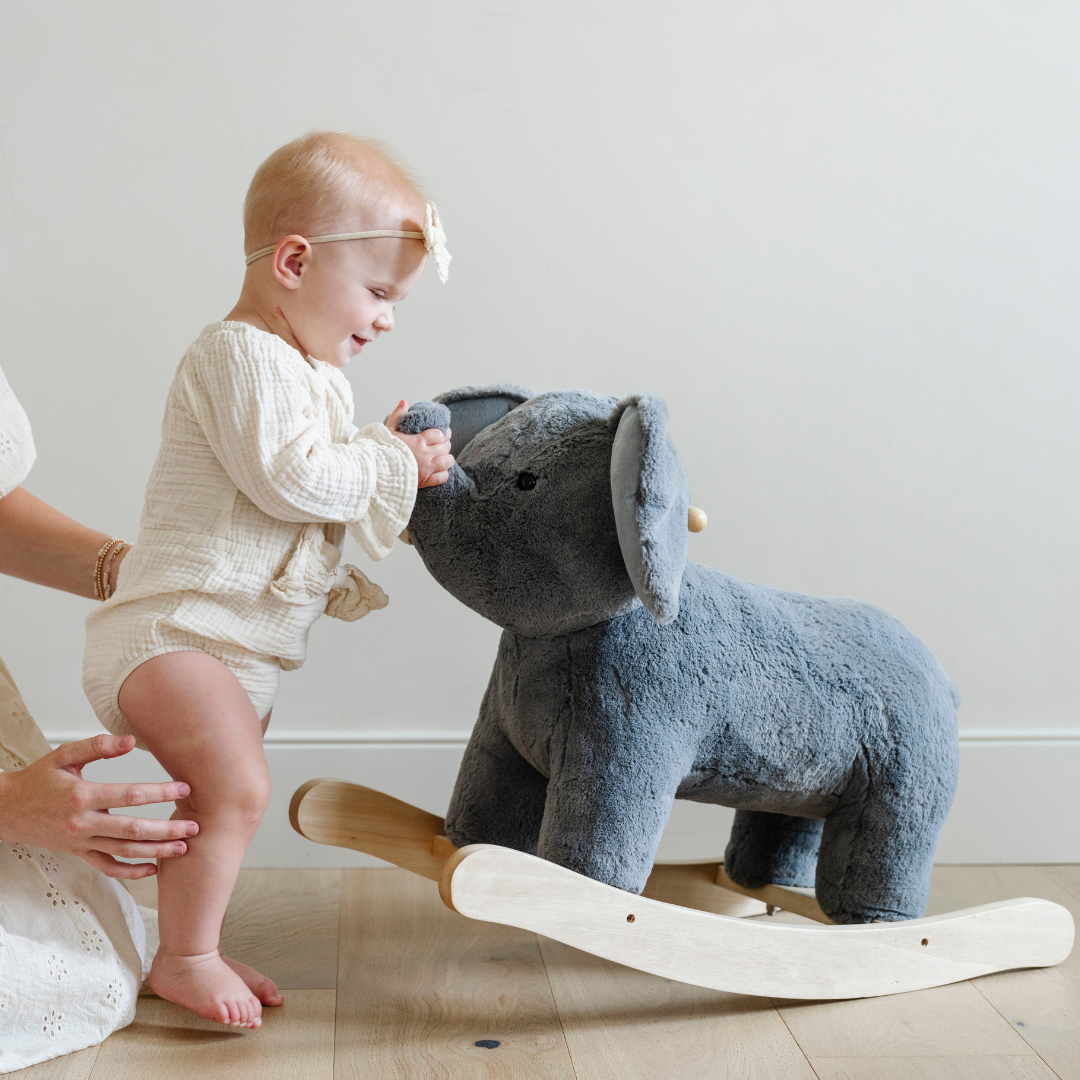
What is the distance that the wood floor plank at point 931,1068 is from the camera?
2.71 feet

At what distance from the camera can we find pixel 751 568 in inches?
52.4

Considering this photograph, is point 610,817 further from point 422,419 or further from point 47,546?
point 47,546

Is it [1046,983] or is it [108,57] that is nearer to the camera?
[1046,983]

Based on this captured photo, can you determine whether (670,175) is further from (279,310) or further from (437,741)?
(437,741)

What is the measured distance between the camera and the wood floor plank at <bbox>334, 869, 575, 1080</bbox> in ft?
2.73

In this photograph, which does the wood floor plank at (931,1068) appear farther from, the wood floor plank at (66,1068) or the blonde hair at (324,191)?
the blonde hair at (324,191)

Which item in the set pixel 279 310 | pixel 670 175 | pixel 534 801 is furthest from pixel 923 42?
pixel 534 801

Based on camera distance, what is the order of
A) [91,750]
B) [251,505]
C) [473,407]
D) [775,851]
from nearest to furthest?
[91,750] → [251,505] → [473,407] → [775,851]

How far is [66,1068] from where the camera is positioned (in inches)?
31.9

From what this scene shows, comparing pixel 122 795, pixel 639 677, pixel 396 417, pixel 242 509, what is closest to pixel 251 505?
pixel 242 509

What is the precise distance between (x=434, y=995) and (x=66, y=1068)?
0.99 feet

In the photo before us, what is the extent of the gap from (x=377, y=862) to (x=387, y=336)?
642 mm

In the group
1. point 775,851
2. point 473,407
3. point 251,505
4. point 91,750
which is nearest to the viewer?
point 91,750

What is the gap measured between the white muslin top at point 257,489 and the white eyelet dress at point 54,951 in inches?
6.9
